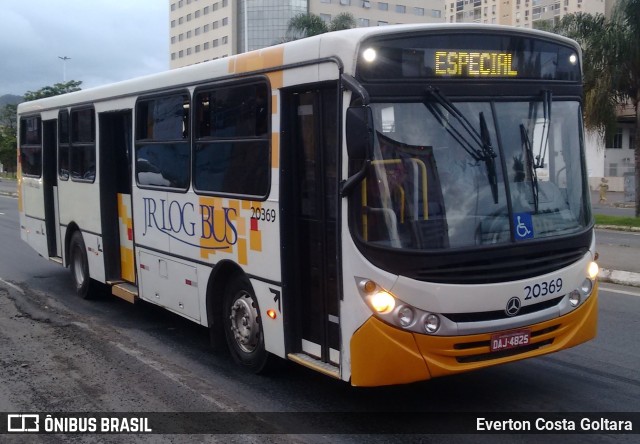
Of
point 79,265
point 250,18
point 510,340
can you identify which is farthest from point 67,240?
point 250,18

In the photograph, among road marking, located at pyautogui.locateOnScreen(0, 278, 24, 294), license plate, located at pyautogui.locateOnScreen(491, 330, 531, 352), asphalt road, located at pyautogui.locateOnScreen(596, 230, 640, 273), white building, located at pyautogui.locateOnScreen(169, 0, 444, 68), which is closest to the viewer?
license plate, located at pyautogui.locateOnScreen(491, 330, 531, 352)

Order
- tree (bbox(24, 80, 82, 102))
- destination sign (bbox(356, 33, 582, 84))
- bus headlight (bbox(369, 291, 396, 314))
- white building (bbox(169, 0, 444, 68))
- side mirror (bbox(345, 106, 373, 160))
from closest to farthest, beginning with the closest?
1. side mirror (bbox(345, 106, 373, 160))
2. bus headlight (bbox(369, 291, 396, 314))
3. destination sign (bbox(356, 33, 582, 84))
4. tree (bbox(24, 80, 82, 102))
5. white building (bbox(169, 0, 444, 68))

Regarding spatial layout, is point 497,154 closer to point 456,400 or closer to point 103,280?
point 456,400

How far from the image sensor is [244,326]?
23.5ft

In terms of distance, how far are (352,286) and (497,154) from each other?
1.48 metres

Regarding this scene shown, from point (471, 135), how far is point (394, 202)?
80 cm

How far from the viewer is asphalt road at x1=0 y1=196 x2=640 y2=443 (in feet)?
19.8

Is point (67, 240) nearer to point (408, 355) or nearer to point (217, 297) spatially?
point (217, 297)

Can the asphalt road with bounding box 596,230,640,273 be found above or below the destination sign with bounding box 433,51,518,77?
below

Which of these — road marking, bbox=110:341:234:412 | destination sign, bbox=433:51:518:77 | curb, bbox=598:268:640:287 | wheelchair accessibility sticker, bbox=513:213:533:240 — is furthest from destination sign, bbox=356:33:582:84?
curb, bbox=598:268:640:287

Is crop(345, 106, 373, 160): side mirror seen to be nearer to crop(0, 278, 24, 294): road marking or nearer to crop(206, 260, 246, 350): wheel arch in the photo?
crop(206, 260, 246, 350): wheel arch

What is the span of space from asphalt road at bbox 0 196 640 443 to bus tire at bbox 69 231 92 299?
1635 millimetres

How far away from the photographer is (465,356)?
5.50 metres

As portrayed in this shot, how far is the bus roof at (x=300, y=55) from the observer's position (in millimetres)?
5508
